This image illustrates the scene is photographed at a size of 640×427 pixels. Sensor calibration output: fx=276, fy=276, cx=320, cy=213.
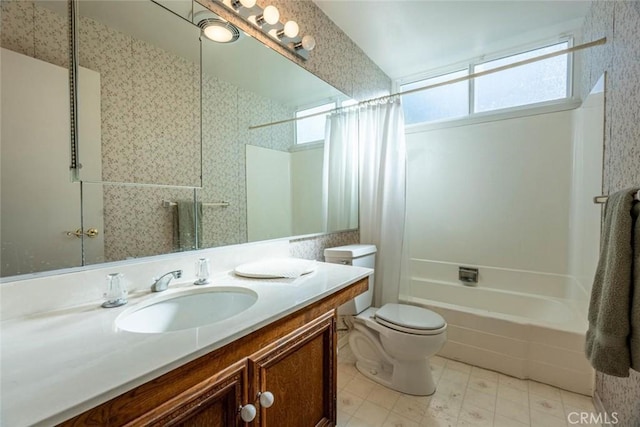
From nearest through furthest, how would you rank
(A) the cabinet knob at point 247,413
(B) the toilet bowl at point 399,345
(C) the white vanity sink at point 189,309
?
(A) the cabinet knob at point 247,413 < (C) the white vanity sink at point 189,309 < (B) the toilet bowl at point 399,345

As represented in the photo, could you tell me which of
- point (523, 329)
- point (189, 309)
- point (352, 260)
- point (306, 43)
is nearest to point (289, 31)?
point (306, 43)

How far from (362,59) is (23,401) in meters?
2.72

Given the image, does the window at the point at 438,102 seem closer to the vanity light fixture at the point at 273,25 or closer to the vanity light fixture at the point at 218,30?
the vanity light fixture at the point at 273,25

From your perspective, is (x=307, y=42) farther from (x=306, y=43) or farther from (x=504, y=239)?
(x=504, y=239)

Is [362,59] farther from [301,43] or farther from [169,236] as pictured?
[169,236]

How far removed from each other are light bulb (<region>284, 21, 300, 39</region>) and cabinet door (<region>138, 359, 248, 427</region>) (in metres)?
1.68

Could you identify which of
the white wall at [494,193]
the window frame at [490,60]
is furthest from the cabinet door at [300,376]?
the window frame at [490,60]

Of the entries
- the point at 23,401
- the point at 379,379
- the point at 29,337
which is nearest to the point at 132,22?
the point at 29,337

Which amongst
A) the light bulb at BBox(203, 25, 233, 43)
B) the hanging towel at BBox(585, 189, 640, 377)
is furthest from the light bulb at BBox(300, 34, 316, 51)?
the hanging towel at BBox(585, 189, 640, 377)

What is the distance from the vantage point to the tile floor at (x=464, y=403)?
1.44 meters

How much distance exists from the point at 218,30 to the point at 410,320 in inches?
72.9

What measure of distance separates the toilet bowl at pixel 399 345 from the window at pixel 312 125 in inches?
50.1

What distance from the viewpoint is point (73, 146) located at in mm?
906

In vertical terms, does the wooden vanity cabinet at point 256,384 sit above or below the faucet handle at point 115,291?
below
